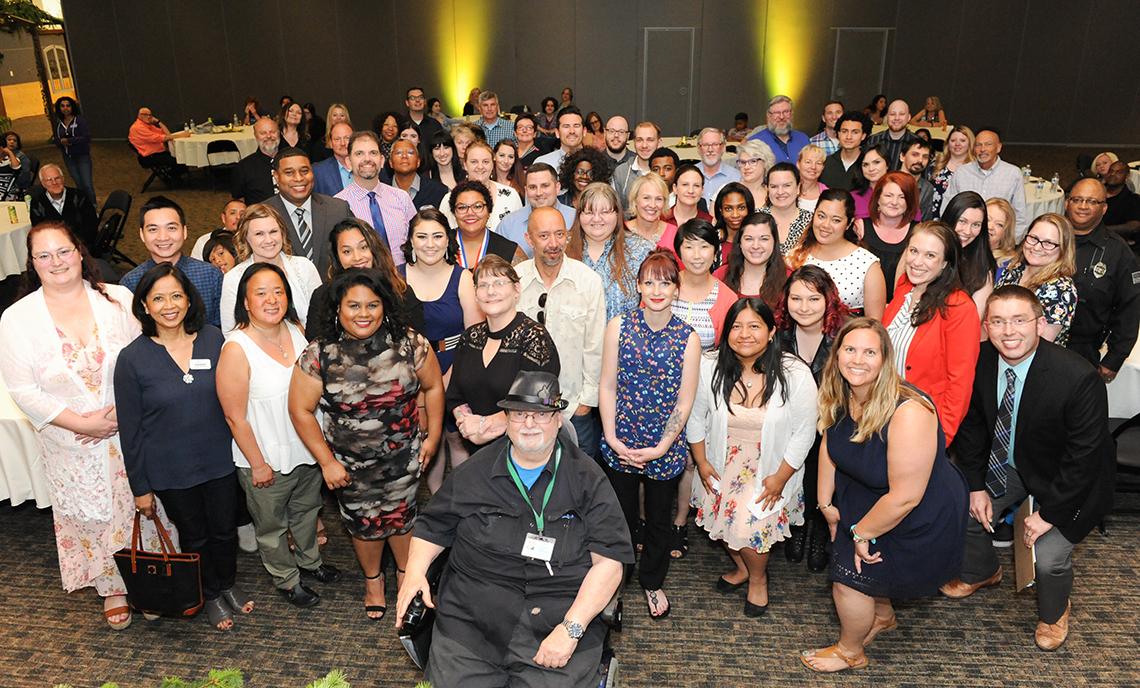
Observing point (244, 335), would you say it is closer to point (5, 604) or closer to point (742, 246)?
point (5, 604)

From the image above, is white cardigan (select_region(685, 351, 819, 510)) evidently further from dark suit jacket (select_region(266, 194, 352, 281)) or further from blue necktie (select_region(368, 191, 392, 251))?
blue necktie (select_region(368, 191, 392, 251))

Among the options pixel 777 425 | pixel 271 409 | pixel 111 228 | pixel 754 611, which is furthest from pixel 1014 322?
pixel 111 228

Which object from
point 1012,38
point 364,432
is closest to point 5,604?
point 364,432

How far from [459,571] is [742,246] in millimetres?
2144

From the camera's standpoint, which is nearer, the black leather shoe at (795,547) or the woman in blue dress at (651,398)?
the woman in blue dress at (651,398)

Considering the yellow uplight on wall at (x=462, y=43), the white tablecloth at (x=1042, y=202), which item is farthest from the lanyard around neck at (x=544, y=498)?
the yellow uplight on wall at (x=462, y=43)

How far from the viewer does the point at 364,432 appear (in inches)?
122

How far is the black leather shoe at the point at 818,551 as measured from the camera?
12.4ft

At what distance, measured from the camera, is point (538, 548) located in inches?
101

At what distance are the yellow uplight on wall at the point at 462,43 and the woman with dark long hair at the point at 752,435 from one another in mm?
14245

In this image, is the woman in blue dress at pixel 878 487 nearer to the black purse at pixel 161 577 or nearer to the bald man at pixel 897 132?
the black purse at pixel 161 577

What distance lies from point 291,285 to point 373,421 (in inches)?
42.8

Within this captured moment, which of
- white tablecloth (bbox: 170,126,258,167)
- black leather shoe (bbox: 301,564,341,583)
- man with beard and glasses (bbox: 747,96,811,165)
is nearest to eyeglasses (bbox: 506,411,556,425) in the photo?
black leather shoe (bbox: 301,564,341,583)

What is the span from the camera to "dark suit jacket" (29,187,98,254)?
727 cm
